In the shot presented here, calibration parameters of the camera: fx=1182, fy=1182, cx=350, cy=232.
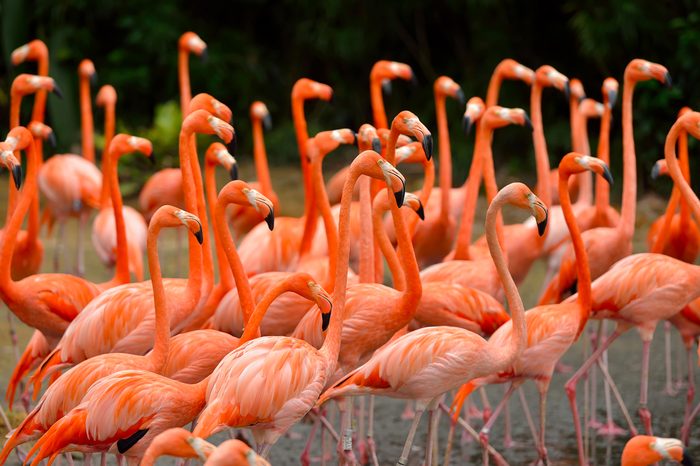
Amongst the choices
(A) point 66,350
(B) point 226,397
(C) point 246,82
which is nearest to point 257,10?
(C) point 246,82

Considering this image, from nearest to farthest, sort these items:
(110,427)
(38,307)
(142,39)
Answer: (110,427)
(38,307)
(142,39)

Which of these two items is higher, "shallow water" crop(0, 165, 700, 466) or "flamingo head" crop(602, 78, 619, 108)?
"flamingo head" crop(602, 78, 619, 108)

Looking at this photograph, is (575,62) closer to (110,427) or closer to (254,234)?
(254,234)

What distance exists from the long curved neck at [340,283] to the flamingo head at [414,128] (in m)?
0.34

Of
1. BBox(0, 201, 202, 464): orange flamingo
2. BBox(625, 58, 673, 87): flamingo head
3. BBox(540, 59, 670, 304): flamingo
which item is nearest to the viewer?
BBox(0, 201, 202, 464): orange flamingo

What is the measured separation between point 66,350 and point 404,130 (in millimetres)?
1592

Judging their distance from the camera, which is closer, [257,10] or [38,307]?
[38,307]

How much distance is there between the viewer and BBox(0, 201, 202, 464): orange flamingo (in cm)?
392

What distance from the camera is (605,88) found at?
265 inches

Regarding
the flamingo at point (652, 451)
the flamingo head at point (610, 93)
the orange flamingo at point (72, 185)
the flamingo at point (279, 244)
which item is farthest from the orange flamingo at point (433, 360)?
the orange flamingo at point (72, 185)

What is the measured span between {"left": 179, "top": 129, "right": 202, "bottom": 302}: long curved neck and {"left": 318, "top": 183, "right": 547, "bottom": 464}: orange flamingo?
0.95 m

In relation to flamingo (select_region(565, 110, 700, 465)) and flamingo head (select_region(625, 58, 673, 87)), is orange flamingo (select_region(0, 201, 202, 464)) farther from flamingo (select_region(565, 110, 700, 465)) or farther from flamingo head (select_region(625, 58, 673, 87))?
flamingo head (select_region(625, 58, 673, 87))

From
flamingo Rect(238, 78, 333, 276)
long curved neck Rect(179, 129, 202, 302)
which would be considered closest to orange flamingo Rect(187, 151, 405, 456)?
long curved neck Rect(179, 129, 202, 302)

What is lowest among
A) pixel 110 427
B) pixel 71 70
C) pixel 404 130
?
pixel 110 427
